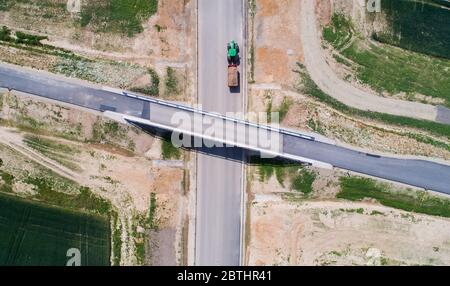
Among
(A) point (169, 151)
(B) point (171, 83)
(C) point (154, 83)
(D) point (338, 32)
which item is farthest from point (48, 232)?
(D) point (338, 32)

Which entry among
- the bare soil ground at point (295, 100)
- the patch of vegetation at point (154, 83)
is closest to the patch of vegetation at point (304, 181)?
the bare soil ground at point (295, 100)

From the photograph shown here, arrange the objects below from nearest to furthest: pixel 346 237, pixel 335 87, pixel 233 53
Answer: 1. pixel 233 53
2. pixel 346 237
3. pixel 335 87

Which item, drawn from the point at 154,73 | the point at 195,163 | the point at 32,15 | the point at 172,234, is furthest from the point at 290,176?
the point at 32,15

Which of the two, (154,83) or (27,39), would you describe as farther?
(27,39)

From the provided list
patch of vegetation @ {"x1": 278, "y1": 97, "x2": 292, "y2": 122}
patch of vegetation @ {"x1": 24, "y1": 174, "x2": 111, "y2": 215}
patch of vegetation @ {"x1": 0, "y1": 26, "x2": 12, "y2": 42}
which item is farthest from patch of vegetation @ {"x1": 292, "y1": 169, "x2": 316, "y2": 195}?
patch of vegetation @ {"x1": 0, "y1": 26, "x2": 12, "y2": 42}

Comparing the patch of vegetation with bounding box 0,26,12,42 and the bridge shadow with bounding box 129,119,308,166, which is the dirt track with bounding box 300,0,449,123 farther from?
the patch of vegetation with bounding box 0,26,12,42

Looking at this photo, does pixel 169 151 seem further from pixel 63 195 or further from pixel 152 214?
pixel 63 195

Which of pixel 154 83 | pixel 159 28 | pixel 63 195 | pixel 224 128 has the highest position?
pixel 159 28

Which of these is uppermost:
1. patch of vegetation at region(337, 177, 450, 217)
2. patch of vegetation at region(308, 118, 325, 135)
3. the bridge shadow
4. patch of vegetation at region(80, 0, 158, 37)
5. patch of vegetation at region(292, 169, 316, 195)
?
patch of vegetation at region(80, 0, 158, 37)
